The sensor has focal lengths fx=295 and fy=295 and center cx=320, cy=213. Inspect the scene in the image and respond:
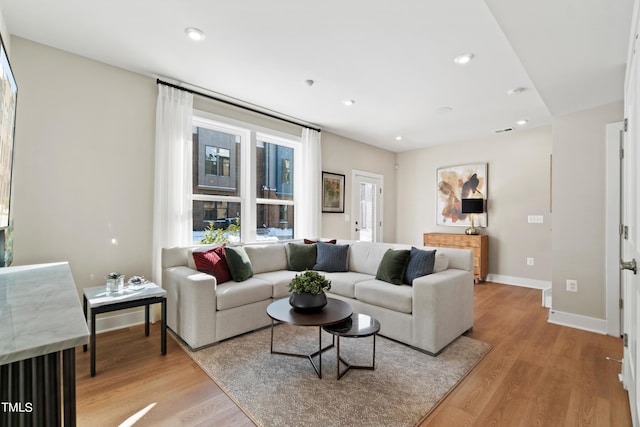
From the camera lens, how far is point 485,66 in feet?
9.25

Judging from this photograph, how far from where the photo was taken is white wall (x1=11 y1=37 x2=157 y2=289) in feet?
8.34

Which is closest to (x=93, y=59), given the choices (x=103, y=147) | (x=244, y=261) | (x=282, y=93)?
(x=103, y=147)

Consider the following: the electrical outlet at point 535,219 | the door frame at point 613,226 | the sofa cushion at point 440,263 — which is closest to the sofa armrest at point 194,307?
the sofa cushion at point 440,263

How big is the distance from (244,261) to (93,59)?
2448mm

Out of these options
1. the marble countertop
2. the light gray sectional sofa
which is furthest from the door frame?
the marble countertop

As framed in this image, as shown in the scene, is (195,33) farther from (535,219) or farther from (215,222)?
(535,219)

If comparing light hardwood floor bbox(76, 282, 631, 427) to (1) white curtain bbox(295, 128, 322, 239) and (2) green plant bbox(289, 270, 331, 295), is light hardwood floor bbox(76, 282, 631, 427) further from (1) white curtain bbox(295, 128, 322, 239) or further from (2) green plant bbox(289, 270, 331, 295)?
(1) white curtain bbox(295, 128, 322, 239)

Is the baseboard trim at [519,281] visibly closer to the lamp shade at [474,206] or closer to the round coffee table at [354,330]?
the lamp shade at [474,206]

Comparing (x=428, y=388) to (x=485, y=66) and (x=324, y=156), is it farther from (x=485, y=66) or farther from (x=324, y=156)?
(x=324, y=156)

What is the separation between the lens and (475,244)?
5082mm

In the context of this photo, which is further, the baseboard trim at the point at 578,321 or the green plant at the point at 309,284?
the baseboard trim at the point at 578,321

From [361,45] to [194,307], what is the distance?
2.64 meters

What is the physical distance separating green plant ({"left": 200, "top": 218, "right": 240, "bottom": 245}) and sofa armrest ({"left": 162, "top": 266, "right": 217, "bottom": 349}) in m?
0.90

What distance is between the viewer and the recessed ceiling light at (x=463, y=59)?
2.62m
